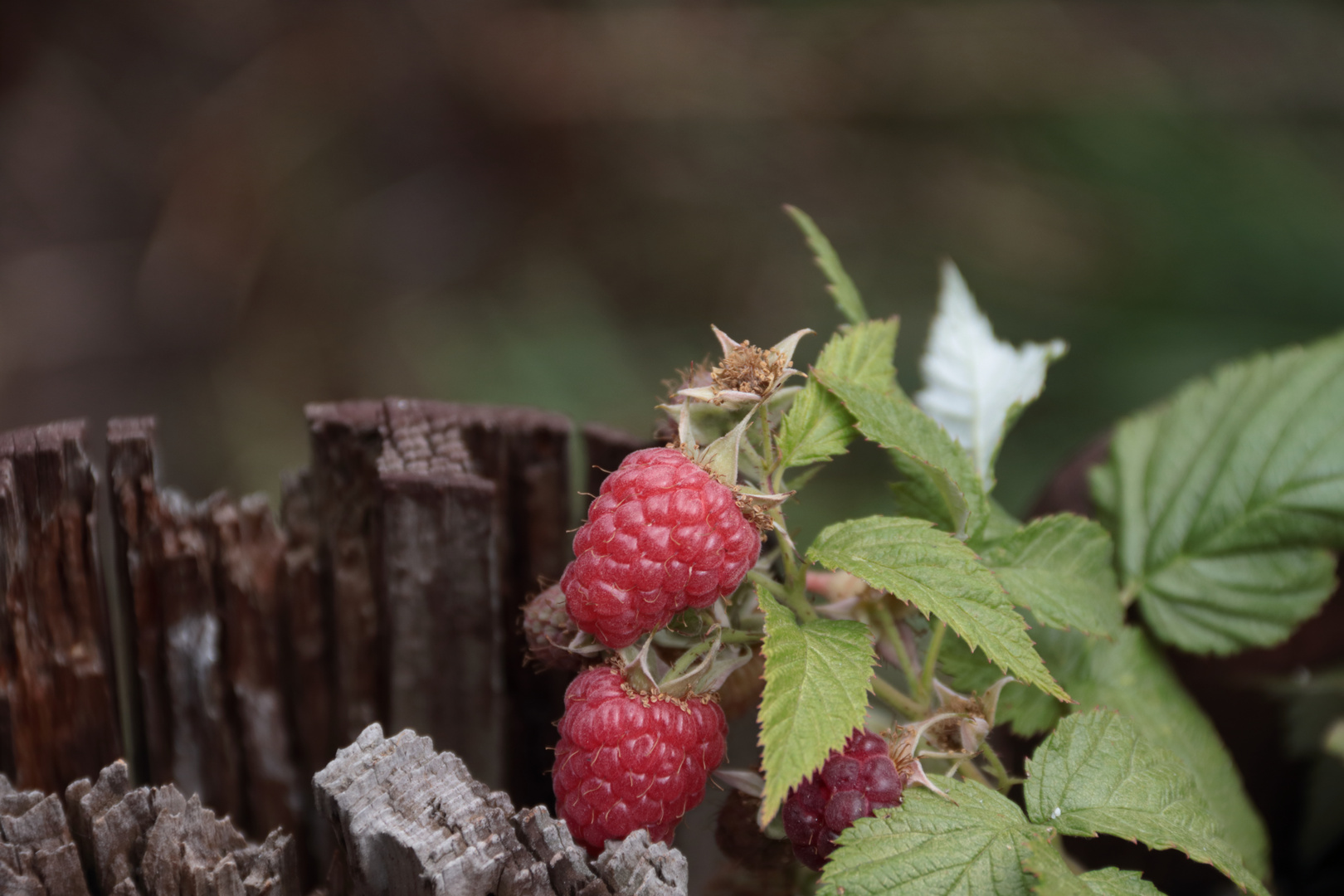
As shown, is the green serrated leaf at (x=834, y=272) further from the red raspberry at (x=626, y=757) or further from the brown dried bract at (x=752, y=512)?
the red raspberry at (x=626, y=757)

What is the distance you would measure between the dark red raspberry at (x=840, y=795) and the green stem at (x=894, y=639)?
0.37 feet

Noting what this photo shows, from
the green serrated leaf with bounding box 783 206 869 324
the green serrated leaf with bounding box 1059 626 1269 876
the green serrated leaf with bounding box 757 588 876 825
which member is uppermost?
the green serrated leaf with bounding box 783 206 869 324

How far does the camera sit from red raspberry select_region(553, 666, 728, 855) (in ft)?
2.25

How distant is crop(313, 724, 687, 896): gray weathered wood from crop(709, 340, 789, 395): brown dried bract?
325mm

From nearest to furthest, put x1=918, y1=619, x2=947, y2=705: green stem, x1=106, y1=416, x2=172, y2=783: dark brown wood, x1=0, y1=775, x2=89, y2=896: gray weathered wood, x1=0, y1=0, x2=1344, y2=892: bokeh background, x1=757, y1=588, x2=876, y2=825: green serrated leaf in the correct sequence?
x1=757, y1=588, x2=876, y2=825: green serrated leaf, x1=0, y1=775, x2=89, y2=896: gray weathered wood, x1=918, y1=619, x2=947, y2=705: green stem, x1=106, y1=416, x2=172, y2=783: dark brown wood, x1=0, y1=0, x2=1344, y2=892: bokeh background

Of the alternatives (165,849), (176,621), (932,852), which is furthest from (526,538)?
(932,852)

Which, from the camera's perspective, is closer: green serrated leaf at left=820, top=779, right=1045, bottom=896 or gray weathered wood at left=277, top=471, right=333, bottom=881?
green serrated leaf at left=820, top=779, right=1045, bottom=896

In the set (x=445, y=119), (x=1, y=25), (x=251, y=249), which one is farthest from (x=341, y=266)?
(x=1, y=25)

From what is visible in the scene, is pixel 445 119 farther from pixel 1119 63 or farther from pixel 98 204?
pixel 1119 63

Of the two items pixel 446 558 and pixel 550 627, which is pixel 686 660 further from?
pixel 446 558

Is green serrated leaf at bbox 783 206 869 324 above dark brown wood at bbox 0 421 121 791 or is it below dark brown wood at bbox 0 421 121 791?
above

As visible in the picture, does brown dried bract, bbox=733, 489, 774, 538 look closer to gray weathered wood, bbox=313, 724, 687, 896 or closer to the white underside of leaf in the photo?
gray weathered wood, bbox=313, 724, 687, 896

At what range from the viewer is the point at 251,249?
3482 mm

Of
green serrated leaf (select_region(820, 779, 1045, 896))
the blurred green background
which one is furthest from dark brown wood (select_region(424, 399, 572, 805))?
the blurred green background
